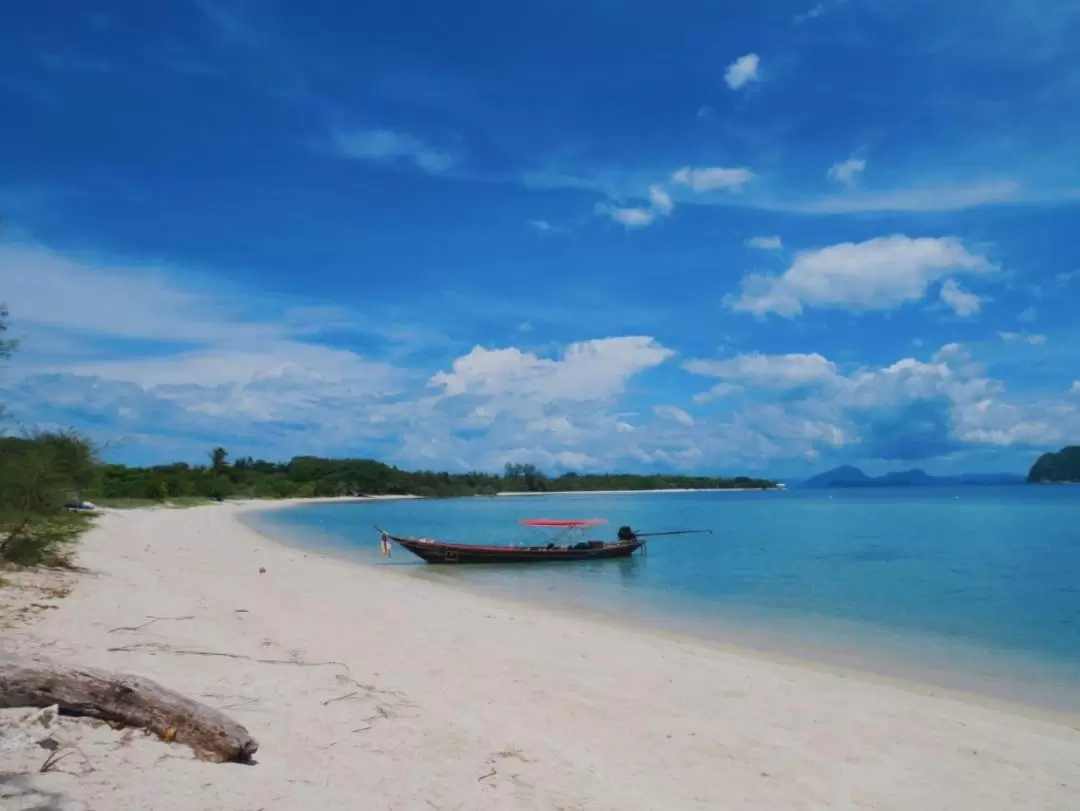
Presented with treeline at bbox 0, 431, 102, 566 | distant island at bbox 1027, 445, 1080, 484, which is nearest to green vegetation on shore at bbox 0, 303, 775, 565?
treeline at bbox 0, 431, 102, 566

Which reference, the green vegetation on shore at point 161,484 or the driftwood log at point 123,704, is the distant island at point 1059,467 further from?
the driftwood log at point 123,704

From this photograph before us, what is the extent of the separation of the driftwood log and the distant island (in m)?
207

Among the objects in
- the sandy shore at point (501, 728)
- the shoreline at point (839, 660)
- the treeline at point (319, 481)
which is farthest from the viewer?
the treeline at point (319, 481)

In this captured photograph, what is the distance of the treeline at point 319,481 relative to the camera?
77625 mm

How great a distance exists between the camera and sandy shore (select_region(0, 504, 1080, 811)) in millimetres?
4504

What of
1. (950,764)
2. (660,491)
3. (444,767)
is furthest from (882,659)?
(660,491)

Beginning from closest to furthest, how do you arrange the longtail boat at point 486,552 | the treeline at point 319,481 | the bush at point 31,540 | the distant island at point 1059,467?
the bush at point 31,540 < the longtail boat at point 486,552 < the treeline at point 319,481 < the distant island at point 1059,467

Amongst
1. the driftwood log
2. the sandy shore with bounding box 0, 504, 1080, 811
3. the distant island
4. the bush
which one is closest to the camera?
the sandy shore with bounding box 0, 504, 1080, 811

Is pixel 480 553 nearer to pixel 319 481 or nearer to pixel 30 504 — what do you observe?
pixel 30 504

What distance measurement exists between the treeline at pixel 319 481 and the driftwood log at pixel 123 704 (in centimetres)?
6500

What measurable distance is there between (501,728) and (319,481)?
12862cm

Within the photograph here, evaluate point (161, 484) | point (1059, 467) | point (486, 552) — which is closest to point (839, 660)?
point (486, 552)

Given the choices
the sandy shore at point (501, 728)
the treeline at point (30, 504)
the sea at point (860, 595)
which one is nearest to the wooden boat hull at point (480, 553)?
the sea at point (860, 595)

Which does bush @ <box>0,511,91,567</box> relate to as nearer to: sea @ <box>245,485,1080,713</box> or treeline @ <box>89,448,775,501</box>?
sea @ <box>245,485,1080,713</box>
